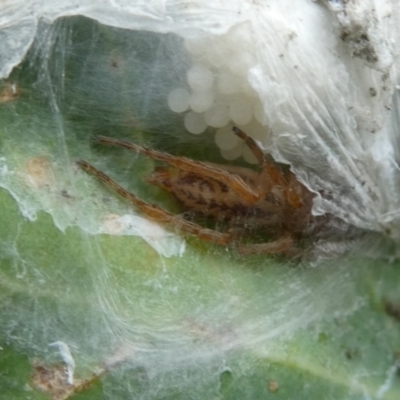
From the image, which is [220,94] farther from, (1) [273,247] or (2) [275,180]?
(1) [273,247]

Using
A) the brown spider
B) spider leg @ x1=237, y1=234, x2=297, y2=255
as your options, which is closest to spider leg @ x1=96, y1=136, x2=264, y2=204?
the brown spider

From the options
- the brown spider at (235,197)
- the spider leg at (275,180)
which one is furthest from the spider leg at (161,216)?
the spider leg at (275,180)

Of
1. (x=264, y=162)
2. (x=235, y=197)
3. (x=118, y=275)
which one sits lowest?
(x=118, y=275)

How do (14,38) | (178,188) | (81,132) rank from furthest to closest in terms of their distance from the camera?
1. (178,188)
2. (81,132)
3. (14,38)

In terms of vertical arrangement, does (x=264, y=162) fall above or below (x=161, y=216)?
above

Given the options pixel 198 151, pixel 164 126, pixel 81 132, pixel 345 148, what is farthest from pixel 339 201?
pixel 81 132

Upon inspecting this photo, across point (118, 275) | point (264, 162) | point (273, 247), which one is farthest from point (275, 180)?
point (118, 275)

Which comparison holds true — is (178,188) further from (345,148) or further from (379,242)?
(379,242)
